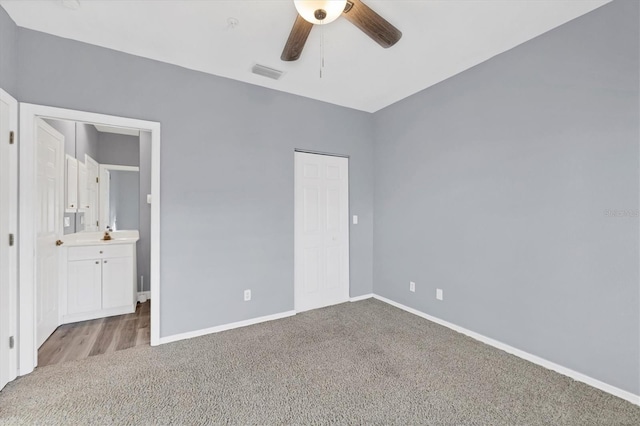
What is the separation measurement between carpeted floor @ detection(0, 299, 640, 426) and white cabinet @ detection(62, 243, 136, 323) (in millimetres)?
1132

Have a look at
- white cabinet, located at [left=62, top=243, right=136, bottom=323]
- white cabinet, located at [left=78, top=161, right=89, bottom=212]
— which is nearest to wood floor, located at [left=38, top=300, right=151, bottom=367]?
white cabinet, located at [left=62, top=243, right=136, bottom=323]

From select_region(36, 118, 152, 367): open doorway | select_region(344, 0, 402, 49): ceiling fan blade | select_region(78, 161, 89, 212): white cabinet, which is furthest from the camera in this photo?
select_region(78, 161, 89, 212): white cabinet

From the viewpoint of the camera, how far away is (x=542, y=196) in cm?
240

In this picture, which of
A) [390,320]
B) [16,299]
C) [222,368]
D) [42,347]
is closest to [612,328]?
[390,320]

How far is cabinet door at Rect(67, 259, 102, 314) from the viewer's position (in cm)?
326

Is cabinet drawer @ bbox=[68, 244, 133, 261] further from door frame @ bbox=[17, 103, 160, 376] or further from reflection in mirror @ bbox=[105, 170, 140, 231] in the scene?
door frame @ bbox=[17, 103, 160, 376]

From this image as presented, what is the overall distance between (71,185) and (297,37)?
3415 millimetres

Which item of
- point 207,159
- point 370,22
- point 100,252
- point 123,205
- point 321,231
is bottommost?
point 100,252

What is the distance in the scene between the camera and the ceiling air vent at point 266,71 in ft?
9.57

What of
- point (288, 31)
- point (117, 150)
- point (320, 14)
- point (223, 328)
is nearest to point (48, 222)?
point (223, 328)

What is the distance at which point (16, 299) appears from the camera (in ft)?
7.16

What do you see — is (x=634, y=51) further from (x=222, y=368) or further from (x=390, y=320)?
(x=222, y=368)

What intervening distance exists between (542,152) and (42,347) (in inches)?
193

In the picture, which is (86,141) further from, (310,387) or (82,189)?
(310,387)
